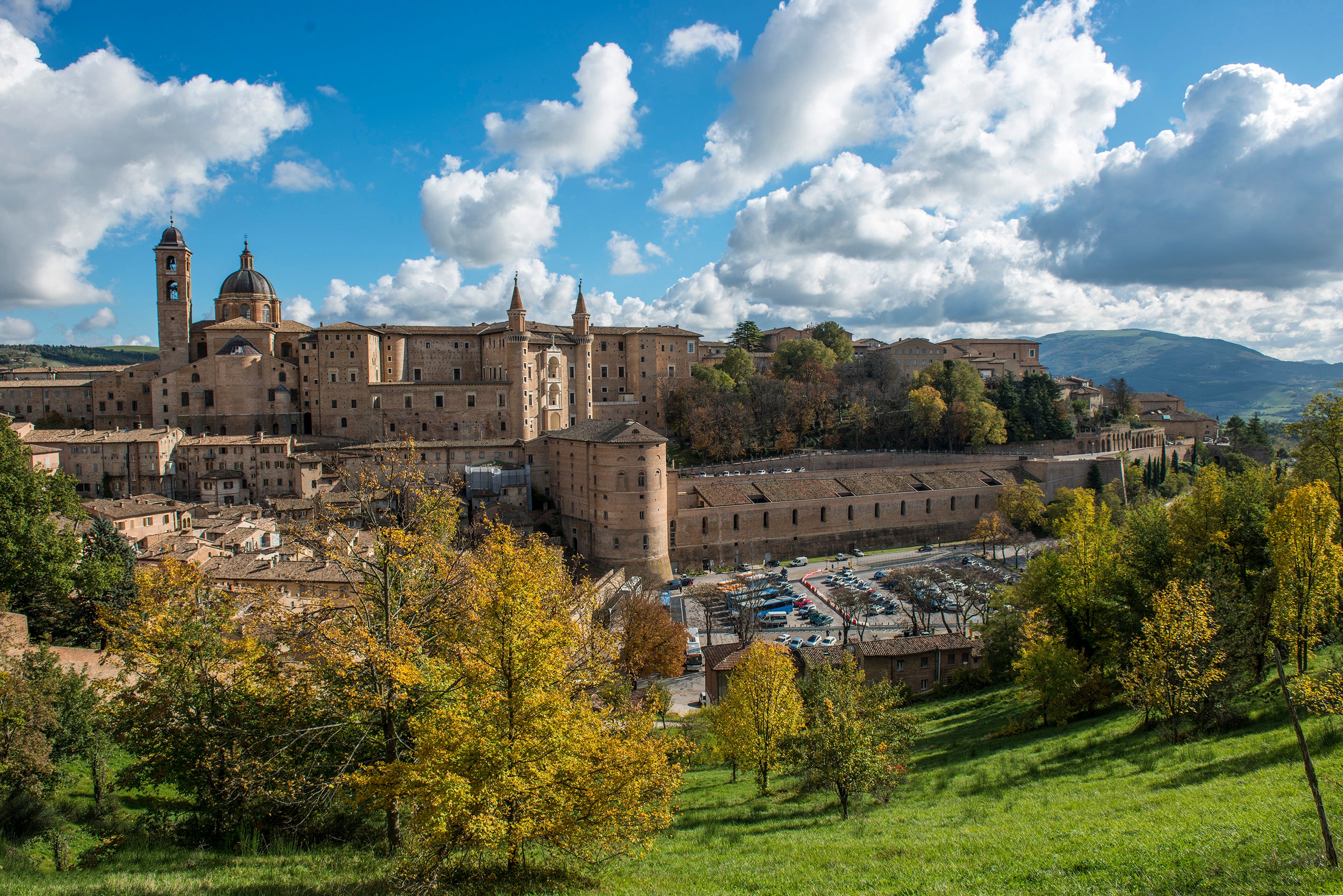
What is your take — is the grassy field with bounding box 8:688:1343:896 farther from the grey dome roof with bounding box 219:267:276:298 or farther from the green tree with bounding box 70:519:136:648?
the grey dome roof with bounding box 219:267:276:298

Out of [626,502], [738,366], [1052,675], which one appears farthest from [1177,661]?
[738,366]

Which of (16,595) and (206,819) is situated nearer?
(206,819)

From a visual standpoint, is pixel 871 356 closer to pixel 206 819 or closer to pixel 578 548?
pixel 578 548

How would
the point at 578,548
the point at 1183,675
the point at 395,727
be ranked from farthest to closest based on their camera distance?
the point at 578,548, the point at 1183,675, the point at 395,727

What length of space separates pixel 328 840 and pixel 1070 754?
573 inches

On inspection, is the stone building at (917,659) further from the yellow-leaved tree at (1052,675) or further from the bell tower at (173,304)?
the bell tower at (173,304)

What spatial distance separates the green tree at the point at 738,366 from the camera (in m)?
68.5

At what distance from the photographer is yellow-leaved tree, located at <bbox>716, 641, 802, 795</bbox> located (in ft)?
55.2

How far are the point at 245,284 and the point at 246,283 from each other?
211 mm

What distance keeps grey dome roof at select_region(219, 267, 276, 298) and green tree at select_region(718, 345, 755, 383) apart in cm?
4034

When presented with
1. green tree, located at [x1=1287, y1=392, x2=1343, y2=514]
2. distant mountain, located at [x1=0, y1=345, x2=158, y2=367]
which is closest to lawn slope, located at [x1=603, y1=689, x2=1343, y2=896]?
green tree, located at [x1=1287, y1=392, x2=1343, y2=514]

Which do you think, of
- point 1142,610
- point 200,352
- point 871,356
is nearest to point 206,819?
point 1142,610

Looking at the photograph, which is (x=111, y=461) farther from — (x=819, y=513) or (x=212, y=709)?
(x=819, y=513)

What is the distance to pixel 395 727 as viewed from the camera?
34.1ft
